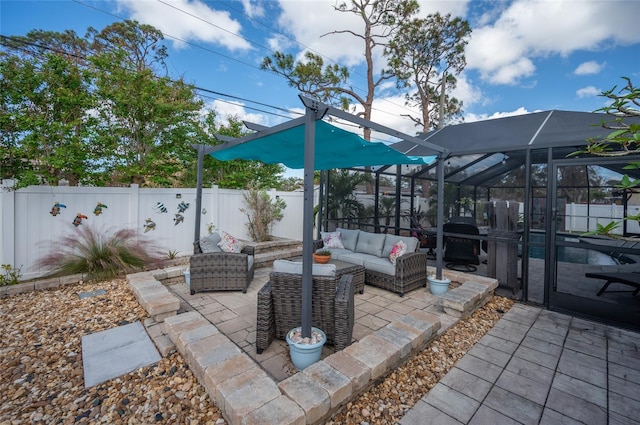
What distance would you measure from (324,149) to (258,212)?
151 inches

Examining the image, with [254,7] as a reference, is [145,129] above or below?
below

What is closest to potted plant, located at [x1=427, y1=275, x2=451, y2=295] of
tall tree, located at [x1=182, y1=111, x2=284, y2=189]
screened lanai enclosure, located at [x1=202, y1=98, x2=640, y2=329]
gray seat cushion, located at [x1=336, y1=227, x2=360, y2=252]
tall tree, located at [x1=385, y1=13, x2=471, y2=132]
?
screened lanai enclosure, located at [x1=202, y1=98, x2=640, y2=329]

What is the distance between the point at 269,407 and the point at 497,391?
188cm

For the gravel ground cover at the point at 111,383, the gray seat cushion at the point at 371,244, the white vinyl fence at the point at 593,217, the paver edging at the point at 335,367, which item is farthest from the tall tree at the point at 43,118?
the white vinyl fence at the point at 593,217

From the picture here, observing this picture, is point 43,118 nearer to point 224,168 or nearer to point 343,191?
point 224,168

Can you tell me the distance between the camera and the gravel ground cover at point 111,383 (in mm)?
1969

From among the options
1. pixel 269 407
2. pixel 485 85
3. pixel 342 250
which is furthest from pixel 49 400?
pixel 485 85

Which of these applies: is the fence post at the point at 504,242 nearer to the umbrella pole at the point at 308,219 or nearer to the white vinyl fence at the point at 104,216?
the umbrella pole at the point at 308,219

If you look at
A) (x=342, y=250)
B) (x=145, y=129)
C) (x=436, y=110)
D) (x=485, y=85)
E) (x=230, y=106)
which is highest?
(x=485, y=85)

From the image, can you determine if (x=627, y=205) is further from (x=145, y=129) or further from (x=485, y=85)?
(x=485, y=85)

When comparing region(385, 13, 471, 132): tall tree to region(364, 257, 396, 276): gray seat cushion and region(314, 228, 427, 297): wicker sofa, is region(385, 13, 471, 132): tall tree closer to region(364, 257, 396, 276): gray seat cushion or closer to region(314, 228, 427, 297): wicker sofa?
region(314, 228, 427, 297): wicker sofa

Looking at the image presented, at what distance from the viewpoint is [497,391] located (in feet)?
7.55

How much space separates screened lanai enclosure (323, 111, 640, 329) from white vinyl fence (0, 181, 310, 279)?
2838 millimetres

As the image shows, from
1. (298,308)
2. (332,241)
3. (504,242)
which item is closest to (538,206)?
(504,242)
